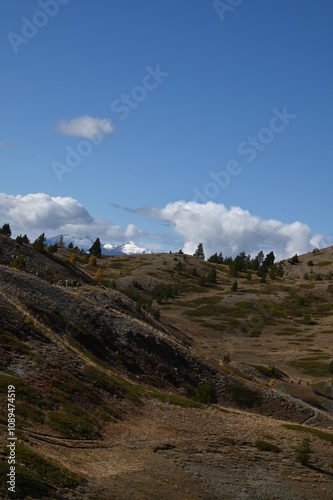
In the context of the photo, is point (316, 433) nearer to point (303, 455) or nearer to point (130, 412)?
point (303, 455)

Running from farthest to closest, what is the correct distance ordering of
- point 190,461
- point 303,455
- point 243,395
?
point 243,395 < point 303,455 < point 190,461

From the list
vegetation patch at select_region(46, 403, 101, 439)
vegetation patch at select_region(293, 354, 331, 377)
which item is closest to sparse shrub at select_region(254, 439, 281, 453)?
vegetation patch at select_region(46, 403, 101, 439)

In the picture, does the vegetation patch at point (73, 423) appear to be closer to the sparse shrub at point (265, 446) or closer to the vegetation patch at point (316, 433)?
the sparse shrub at point (265, 446)

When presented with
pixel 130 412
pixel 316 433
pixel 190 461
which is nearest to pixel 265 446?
pixel 190 461

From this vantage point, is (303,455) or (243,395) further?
(243,395)

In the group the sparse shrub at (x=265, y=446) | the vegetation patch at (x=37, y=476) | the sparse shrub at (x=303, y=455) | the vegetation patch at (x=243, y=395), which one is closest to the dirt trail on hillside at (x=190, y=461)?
the sparse shrub at (x=265, y=446)

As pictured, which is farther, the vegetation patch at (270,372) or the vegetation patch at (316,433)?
the vegetation patch at (270,372)

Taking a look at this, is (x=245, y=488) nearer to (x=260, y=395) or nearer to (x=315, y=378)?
(x=260, y=395)

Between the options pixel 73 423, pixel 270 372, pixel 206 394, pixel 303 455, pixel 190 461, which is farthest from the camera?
pixel 270 372

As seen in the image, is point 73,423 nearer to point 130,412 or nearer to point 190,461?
Result: point 190,461

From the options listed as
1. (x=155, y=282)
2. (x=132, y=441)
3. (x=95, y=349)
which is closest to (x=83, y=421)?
(x=132, y=441)

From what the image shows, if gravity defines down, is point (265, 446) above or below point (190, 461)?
above

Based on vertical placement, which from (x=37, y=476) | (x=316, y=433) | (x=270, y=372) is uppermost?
(x=270, y=372)

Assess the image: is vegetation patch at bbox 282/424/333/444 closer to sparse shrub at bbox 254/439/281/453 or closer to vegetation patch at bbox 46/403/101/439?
sparse shrub at bbox 254/439/281/453
